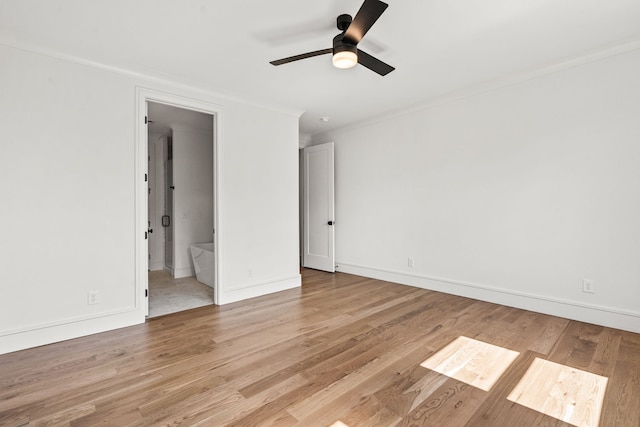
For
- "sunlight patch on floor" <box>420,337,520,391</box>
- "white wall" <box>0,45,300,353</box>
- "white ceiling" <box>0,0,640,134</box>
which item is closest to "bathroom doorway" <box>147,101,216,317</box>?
"white wall" <box>0,45,300,353</box>

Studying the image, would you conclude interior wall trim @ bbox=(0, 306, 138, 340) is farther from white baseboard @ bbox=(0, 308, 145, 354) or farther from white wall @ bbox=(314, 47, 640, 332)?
white wall @ bbox=(314, 47, 640, 332)

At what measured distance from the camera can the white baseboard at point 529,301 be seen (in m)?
2.83

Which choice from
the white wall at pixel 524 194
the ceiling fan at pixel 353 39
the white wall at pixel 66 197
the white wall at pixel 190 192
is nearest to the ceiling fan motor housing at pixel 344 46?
the ceiling fan at pixel 353 39

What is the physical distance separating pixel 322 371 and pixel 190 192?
434 cm

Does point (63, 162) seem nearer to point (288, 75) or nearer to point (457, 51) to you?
point (288, 75)

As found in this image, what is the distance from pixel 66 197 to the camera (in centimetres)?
273

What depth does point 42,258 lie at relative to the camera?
8.61 ft

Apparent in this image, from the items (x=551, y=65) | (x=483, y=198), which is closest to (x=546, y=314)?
(x=483, y=198)

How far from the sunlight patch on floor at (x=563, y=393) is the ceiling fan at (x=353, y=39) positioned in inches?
99.4

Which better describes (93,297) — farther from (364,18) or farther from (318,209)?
(318,209)

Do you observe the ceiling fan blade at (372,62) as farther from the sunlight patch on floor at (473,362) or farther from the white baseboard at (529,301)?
the white baseboard at (529,301)

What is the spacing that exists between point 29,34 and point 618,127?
5231mm

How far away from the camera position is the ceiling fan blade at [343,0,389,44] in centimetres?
179

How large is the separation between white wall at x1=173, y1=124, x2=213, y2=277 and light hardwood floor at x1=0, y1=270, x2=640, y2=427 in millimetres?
2236
